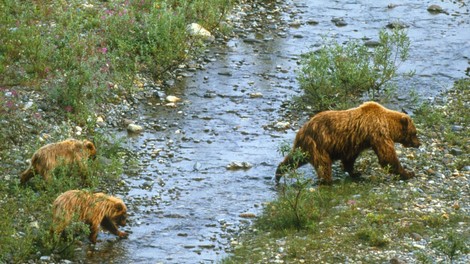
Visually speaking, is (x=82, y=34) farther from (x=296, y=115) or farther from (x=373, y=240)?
(x=373, y=240)

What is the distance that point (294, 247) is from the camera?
9602 mm

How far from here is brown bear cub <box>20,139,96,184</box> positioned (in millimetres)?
10719

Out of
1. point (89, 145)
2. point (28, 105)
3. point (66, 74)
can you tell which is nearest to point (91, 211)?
point (89, 145)

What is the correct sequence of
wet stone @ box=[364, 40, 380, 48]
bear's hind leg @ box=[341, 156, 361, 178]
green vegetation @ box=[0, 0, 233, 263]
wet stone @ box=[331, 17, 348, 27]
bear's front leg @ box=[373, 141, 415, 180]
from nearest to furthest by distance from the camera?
green vegetation @ box=[0, 0, 233, 263], bear's front leg @ box=[373, 141, 415, 180], bear's hind leg @ box=[341, 156, 361, 178], wet stone @ box=[364, 40, 380, 48], wet stone @ box=[331, 17, 348, 27]

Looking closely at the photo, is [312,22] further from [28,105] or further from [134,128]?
[28,105]

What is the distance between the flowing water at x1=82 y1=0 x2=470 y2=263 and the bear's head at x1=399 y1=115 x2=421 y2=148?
171 cm

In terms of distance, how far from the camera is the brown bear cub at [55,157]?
10719 mm

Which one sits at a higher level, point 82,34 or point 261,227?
point 82,34

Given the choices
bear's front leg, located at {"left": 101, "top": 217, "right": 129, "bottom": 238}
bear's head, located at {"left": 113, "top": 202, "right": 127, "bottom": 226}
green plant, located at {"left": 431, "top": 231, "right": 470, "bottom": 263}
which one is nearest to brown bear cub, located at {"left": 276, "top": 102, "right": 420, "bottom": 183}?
green plant, located at {"left": 431, "top": 231, "right": 470, "bottom": 263}

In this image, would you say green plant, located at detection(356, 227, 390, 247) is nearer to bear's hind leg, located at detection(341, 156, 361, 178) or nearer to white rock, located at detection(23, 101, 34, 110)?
bear's hind leg, located at detection(341, 156, 361, 178)

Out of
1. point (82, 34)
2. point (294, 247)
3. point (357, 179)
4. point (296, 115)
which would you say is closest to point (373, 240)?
point (294, 247)

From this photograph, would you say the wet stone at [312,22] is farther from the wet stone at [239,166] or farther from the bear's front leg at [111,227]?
the bear's front leg at [111,227]

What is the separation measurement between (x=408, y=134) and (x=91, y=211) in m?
4.45

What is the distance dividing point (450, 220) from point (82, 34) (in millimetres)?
7464
